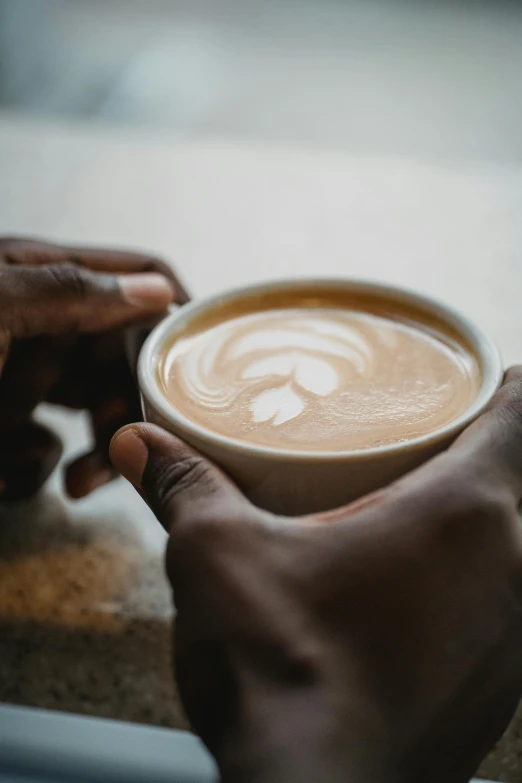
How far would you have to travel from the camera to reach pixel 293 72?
6.37 feet

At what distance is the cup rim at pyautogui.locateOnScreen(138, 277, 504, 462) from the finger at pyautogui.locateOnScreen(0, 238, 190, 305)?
0.38ft

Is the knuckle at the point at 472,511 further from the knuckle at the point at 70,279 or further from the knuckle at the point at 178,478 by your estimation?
the knuckle at the point at 70,279

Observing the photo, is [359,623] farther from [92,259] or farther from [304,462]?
[92,259]

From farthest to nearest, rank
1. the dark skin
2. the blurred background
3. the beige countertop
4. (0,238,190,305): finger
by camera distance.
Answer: the blurred background < (0,238,190,305): finger < the beige countertop < the dark skin

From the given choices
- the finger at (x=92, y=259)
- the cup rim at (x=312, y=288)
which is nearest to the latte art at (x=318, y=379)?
the cup rim at (x=312, y=288)

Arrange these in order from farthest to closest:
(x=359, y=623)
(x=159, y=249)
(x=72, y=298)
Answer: (x=159, y=249) < (x=72, y=298) < (x=359, y=623)

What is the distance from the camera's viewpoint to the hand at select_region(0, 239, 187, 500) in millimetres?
646

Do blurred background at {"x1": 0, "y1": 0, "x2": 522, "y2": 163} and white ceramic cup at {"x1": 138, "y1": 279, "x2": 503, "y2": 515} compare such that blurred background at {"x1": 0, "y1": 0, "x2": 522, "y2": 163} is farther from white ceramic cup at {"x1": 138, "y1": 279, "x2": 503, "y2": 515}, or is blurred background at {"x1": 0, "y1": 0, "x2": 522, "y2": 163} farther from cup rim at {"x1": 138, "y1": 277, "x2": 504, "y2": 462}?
white ceramic cup at {"x1": 138, "y1": 279, "x2": 503, "y2": 515}

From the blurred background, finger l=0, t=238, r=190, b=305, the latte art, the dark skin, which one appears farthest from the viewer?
the blurred background

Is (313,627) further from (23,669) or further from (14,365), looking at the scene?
(14,365)

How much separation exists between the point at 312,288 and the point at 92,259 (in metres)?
0.20

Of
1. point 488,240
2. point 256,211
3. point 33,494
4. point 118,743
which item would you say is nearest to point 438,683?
point 118,743

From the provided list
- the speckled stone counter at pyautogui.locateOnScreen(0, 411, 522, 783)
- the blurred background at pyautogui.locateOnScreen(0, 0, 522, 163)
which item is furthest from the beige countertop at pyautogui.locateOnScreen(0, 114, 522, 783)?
the blurred background at pyautogui.locateOnScreen(0, 0, 522, 163)

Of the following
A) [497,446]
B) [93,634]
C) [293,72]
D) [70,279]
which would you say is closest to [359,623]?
[497,446]
